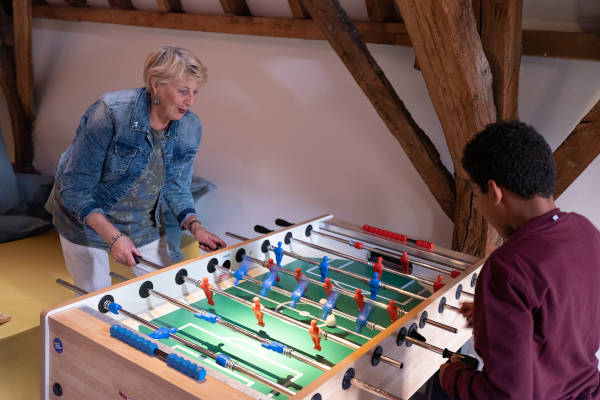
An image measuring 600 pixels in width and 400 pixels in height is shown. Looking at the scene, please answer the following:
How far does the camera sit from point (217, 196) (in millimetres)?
4578

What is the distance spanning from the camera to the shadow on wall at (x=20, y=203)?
4699mm

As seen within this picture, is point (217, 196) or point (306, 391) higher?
point (306, 391)

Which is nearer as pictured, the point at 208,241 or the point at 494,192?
the point at 494,192

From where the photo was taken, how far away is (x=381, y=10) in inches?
131

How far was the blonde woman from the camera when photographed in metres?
2.14

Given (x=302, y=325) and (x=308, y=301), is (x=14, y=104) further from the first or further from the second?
(x=302, y=325)

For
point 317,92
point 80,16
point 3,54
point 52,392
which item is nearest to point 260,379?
point 52,392

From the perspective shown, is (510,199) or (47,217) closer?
(510,199)

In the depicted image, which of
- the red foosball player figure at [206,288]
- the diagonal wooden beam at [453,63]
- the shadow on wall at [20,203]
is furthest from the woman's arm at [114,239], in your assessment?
the shadow on wall at [20,203]

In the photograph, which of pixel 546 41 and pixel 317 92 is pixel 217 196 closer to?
pixel 317 92

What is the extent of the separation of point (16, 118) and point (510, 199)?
18.4ft

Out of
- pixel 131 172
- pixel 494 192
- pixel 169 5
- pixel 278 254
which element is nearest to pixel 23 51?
pixel 169 5

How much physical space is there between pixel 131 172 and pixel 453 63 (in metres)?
1.42

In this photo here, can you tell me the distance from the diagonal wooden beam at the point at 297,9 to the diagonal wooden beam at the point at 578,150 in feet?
6.15
